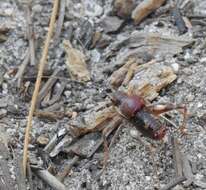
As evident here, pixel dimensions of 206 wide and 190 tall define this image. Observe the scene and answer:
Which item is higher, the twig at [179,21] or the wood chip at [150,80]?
the twig at [179,21]

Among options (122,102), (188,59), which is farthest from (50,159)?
(188,59)

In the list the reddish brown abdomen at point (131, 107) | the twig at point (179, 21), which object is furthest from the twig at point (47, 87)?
the twig at point (179, 21)

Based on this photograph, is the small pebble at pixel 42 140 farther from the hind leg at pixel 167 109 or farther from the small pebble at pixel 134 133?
the hind leg at pixel 167 109

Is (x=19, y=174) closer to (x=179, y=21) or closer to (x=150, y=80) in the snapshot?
(x=150, y=80)

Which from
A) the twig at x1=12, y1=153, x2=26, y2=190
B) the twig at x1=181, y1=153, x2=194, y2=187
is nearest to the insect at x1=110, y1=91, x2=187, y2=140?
the twig at x1=181, y1=153, x2=194, y2=187

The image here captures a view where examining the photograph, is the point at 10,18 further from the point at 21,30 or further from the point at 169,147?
the point at 169,147

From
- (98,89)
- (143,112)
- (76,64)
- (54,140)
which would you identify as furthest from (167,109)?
(76,64)
